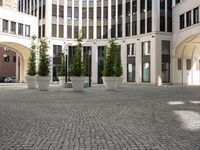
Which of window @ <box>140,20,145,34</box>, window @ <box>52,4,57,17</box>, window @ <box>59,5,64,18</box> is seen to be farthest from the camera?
window @ <box>59,5,64,18</box>

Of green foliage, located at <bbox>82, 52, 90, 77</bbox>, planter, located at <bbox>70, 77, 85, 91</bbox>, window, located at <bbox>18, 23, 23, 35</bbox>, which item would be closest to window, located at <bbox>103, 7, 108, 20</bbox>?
window, located at <bbox>18, 23, 23, 35</bbox>

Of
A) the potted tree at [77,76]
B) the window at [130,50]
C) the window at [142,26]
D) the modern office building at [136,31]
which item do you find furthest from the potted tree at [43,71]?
the window at [130,50]

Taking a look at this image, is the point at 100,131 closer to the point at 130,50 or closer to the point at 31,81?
the point at 31,81

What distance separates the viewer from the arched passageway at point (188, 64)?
45.5m

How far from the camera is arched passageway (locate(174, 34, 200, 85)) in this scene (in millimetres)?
45500

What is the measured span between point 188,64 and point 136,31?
9.38 metres

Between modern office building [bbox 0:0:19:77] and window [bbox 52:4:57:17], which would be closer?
window [bbox 52:4:57:17]

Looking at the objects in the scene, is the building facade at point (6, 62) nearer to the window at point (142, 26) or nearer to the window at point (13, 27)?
the window at point (13, 27)

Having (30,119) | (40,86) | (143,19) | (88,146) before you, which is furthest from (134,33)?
(88,146)

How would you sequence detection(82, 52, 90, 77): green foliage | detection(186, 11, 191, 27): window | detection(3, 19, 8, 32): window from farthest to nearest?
detection(3, 19, 8, 32): window, detection(186, 11, 191, 27): window, detection(82, 52, 90, 77): green foliage

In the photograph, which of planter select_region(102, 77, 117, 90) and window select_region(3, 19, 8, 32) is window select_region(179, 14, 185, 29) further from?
window select_region(3, 19, 8, 32)

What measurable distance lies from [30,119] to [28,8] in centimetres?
5435

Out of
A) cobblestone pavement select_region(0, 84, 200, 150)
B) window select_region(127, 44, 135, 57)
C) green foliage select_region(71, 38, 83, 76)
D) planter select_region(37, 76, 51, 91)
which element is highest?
window select_region(127, 44, 135, 57)

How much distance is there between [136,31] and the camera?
49.3 metres
